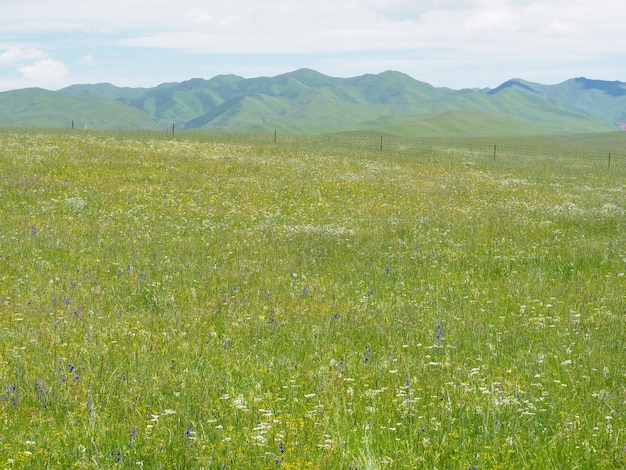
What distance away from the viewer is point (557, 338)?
8.69 m

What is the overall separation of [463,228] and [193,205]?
9281 mm

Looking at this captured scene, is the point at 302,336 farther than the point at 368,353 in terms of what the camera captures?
Yes

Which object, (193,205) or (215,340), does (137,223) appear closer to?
(193,205)

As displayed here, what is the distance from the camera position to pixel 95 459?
506 cm

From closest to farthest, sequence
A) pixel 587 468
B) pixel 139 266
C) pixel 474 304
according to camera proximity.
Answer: pixel 587 468, pixel 474 304, pixel 139 266

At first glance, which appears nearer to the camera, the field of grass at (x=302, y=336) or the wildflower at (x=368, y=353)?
the field of grass at (x=302, y=336)

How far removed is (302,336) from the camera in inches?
349

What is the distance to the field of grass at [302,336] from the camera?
214 inches

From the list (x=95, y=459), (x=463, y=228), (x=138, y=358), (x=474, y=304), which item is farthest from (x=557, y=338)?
(x=463, y=228)

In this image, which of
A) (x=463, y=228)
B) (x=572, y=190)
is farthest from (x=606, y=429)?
(x=572, y=190)

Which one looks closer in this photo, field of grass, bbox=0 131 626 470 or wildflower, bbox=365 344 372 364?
field of grass, bbox=0 131 626 470

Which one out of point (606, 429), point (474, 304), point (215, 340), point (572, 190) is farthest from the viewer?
point (572, 190)

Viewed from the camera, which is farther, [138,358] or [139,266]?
[139,266]

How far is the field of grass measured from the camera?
17.8 ft
